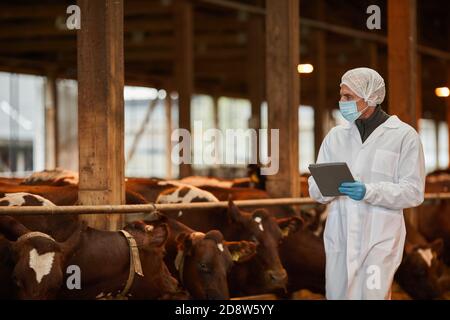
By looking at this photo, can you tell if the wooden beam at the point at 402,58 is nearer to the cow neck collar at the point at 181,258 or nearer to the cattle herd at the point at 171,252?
the cattle herd at the point at 171,252

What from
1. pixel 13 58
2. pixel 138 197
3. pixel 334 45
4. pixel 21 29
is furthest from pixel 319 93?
pixel 138 197

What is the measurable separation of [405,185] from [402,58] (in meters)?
6.90

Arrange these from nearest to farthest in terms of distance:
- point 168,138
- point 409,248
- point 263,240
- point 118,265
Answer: point 118,265 < point 263,240 < point 409,248 < point 168,138

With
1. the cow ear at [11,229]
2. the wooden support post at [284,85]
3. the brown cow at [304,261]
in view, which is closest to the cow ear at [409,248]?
the brown cow at [304,261]

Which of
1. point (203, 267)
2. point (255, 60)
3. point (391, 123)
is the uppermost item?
point (255, 60)

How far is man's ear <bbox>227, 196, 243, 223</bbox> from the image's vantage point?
839cm

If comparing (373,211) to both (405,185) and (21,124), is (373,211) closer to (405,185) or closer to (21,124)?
(405,185)

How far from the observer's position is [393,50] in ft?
37.1

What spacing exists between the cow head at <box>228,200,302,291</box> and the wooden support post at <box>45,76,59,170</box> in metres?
16.5

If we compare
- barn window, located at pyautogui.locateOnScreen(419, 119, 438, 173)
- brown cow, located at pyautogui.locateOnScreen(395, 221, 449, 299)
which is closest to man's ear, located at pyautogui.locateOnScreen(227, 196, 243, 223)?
brown cow, located at pyautogui.locateOnScreen(395, 221, 449, 299)

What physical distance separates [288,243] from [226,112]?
27297mm

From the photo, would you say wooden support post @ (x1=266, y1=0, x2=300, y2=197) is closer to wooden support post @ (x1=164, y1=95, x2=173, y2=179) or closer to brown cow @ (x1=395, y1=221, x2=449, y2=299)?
brown cow @ (x1=395, y1=221, x2=449, y2=299)

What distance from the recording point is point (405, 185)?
182 inches

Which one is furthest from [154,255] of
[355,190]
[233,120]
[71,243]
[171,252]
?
[233,120]
